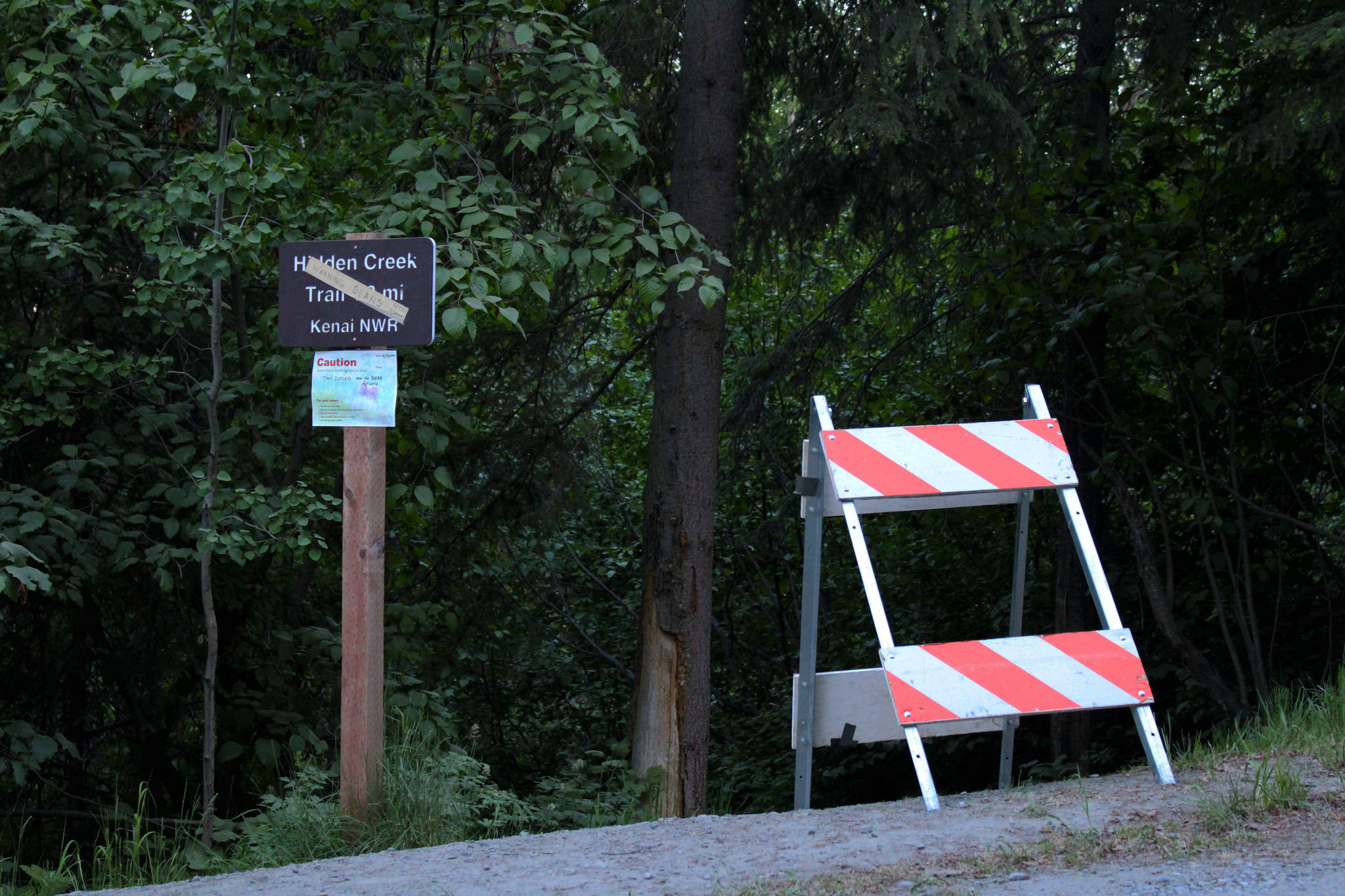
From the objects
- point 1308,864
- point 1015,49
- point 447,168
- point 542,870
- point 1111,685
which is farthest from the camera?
point 1015,49

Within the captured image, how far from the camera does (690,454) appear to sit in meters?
7.07

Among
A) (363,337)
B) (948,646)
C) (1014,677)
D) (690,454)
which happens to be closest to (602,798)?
(690,454)

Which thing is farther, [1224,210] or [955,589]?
[955,589]

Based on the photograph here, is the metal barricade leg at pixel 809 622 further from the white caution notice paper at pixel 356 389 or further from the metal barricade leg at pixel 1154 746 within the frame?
the white caution notice paper at pixel 356 389

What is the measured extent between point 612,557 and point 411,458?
5346 mm

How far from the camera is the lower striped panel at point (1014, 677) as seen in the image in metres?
4.07

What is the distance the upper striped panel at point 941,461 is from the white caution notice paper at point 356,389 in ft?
5.87

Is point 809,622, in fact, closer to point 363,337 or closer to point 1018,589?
point 1018,589

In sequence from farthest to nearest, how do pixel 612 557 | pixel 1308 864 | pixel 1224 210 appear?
pixel 612 557 → pixel 1224 210 → pixel 1308 864

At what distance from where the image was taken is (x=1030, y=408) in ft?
16.0

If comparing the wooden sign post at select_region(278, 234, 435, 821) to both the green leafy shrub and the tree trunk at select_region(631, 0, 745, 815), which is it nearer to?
the green leafy shrub

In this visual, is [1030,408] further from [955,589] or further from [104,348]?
[955,589]

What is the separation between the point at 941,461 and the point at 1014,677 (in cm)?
88

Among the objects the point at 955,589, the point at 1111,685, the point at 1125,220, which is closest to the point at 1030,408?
the point at 1111,685
